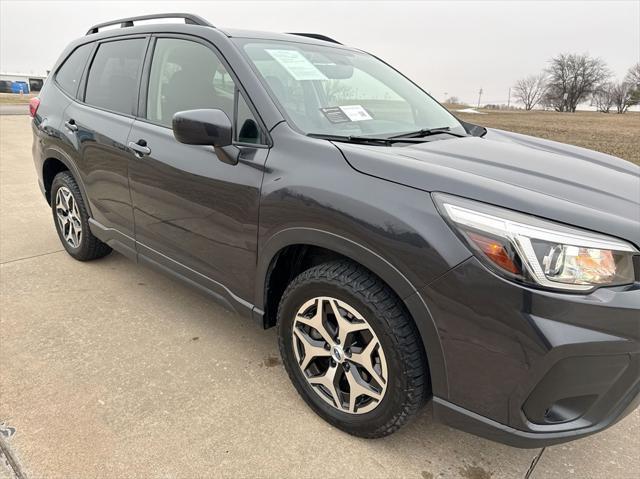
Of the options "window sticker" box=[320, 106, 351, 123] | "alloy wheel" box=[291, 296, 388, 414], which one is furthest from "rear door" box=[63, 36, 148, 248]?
"alloy wheel" box=[291, 296, 388, 414]

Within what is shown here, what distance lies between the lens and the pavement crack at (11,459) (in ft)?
6.08

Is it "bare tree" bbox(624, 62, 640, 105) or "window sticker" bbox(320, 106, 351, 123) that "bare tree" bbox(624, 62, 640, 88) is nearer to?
"bare tree" bbox(624, 62, 640, 105)

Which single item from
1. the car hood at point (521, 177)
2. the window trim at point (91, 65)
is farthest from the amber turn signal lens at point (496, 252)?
the window trim at point (91, 65)

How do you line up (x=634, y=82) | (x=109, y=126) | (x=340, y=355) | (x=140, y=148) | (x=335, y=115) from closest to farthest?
(x=340, y=355)
(x=335, y=115)
(x=140, y=148)
(x=109, y=126)
(x=634, y=82)

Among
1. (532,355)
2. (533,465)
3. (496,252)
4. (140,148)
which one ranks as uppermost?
(140,148)

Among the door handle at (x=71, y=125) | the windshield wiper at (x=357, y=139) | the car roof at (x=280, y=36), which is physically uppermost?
the car roof at (x=280, y=36)

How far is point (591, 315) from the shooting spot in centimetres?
146

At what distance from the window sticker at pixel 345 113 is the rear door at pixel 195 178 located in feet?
1.18

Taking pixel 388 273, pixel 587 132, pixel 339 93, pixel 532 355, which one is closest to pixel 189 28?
pixel 339 93

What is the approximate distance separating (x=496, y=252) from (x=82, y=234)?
3171mm

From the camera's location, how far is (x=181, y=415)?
220 cm

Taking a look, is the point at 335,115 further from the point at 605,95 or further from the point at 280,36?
the point at 605,95

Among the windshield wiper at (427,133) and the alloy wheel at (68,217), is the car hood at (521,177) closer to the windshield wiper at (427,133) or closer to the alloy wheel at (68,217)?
the windshield wiper at (427,133)

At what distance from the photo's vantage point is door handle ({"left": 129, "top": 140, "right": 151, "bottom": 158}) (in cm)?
271
